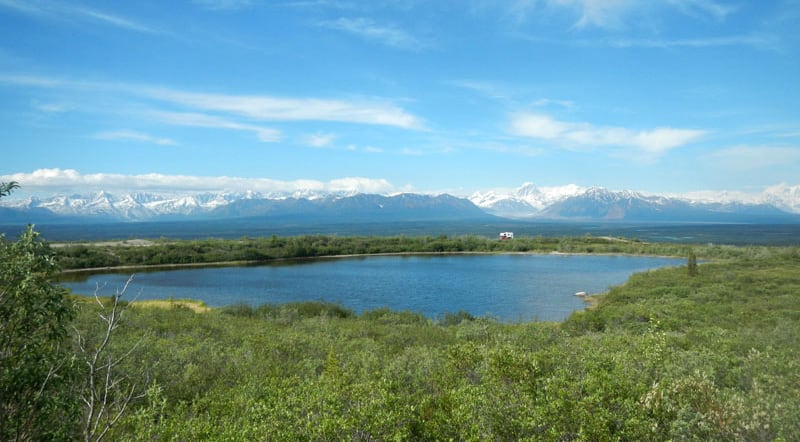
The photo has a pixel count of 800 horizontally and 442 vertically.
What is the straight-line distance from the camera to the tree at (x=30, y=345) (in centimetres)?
586

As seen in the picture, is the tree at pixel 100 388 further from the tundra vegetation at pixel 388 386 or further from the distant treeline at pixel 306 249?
the distant treeline at pixel 306 249

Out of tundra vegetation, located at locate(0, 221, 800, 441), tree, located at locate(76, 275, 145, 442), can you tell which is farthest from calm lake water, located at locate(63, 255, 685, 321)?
tree, located at locate(76, 275, 145, 442)

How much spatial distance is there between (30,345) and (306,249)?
87298 millimetres

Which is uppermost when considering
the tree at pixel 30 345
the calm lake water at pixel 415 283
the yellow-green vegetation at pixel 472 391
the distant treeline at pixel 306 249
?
the tree at pixel 30 345

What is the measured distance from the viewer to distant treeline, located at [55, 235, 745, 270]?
78125 millimetres

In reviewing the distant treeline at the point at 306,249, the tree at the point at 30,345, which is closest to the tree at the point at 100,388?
the tree at the point at 30,345

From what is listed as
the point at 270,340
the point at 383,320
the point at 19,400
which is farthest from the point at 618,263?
the point at 19,400

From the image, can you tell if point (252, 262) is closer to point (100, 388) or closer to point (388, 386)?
point (100, 388)

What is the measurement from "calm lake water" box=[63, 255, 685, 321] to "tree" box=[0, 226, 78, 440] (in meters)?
30.6

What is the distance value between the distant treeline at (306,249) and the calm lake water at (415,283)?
7.71 metres

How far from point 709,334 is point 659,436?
1169 centimetres

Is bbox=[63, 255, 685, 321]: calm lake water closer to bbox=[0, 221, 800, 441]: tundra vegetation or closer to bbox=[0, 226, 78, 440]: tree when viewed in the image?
bbox=[0, 221, 800, 441]: tundra vegetation

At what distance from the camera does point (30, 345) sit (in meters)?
6.05

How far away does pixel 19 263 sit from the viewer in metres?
5.78
